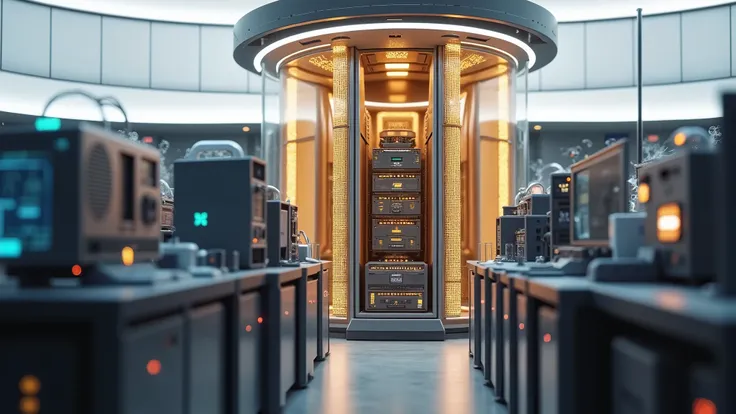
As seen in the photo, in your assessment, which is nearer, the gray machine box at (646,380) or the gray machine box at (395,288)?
the gray machine box at (646,380)

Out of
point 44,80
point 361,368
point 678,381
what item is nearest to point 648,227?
point 678,381

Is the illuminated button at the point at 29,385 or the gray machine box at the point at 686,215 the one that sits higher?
the gray machine box at the point at 686,215

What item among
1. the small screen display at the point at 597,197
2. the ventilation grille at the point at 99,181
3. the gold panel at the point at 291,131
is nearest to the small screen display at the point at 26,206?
the ventilation grille at the point at 99,181

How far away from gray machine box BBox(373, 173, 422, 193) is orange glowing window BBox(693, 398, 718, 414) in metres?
7.19

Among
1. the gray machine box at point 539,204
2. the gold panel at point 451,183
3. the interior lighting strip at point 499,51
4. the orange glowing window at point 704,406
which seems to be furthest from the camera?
the interior lighting strip at point 499,51

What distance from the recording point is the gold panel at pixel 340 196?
8188 mm

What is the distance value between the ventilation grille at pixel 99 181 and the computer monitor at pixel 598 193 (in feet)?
6.45

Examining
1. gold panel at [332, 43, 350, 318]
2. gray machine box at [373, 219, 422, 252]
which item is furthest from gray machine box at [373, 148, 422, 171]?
gold panel at [332, 43, 350, 318]

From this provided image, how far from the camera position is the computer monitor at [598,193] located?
3146 millimetres

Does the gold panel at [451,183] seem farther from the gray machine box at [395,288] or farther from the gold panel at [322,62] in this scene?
the gold panel at [322,62]

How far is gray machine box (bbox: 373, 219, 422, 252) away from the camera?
8.91 metres

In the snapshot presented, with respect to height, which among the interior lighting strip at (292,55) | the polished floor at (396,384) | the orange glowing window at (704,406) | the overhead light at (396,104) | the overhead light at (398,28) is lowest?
the polished floor at (396,384)

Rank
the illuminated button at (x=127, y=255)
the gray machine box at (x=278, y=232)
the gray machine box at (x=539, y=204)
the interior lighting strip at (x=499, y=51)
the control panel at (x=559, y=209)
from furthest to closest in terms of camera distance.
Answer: the interior lighting strip at (x=499, y=51) < the gray machine box at (x=539, y=204) < the gray machine box at (x=278, y=232) < the control panel at (x=559, y=209) < the illuminated button at (x=127, y=255)

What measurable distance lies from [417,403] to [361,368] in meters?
1.42
